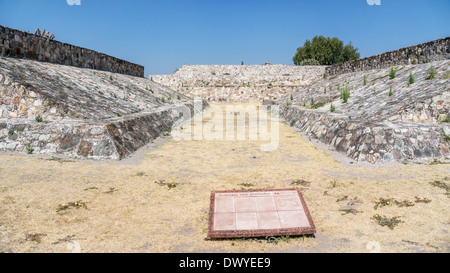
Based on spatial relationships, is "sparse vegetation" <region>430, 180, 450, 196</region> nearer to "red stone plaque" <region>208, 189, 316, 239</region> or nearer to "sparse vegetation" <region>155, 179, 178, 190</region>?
"red stone plaque" <region>208, 189, 316, 239</region>

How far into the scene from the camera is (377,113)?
29.5ft

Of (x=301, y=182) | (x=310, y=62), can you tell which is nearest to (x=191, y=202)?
(x=301, y=182)

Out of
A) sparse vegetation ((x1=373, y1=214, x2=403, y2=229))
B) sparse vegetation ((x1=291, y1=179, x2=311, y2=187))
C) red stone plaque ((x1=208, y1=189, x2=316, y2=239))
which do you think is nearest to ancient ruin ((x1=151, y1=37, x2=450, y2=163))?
sparse vegetation ((x1=291, y1=179, x2=311, y2=187))

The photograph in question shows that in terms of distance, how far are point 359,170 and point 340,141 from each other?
2.08 metres

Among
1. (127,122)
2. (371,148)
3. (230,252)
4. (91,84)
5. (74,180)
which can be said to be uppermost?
(91,84)

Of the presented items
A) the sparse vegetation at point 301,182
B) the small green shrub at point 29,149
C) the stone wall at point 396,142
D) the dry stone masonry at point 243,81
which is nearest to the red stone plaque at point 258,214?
the sparse vegetation at point 301,182

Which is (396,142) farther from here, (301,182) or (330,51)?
(330,51)

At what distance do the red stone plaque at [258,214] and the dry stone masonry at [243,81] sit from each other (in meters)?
26.4

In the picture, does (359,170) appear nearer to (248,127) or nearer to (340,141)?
(340,141)

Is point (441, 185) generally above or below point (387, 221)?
above

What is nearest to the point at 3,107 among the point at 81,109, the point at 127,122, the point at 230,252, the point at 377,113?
the point at 81,109

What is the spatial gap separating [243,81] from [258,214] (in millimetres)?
28083

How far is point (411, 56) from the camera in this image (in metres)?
13.9

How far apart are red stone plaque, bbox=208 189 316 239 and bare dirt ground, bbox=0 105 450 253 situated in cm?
13
